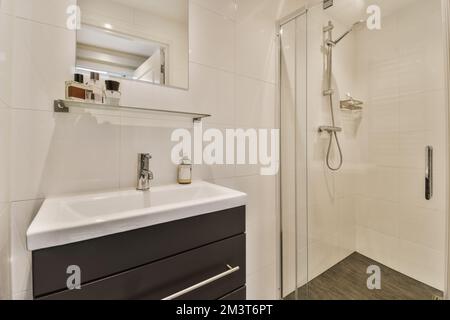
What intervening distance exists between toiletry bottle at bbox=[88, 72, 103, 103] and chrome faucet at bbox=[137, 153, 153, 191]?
28 centimetres

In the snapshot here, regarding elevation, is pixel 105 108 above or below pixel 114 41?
below

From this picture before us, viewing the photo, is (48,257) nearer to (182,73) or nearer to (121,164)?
(121,164)

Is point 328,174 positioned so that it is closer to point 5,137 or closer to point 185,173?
point 185,173

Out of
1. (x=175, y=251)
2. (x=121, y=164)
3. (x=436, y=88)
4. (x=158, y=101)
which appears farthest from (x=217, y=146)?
(x=436, y=88)

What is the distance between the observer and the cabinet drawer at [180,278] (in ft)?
1.93

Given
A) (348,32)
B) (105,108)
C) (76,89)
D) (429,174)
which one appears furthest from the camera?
(348,32)

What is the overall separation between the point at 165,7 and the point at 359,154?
1.50 m

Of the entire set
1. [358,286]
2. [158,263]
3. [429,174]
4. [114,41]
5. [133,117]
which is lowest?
[358,286]

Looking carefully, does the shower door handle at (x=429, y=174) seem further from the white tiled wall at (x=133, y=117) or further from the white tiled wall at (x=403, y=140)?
the white tiled wall at (x=133, y=117)

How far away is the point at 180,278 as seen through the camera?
720 mm

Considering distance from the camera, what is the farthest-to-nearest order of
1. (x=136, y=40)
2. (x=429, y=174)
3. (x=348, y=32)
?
(x=348, y=32) → (x=429, y=174) → (x=136, y=40)

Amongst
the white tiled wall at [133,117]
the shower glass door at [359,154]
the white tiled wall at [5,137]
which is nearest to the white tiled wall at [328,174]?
the shower glass door at [359,154]

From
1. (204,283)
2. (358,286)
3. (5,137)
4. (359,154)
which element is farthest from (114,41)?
(358,286)

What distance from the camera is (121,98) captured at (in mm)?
952
